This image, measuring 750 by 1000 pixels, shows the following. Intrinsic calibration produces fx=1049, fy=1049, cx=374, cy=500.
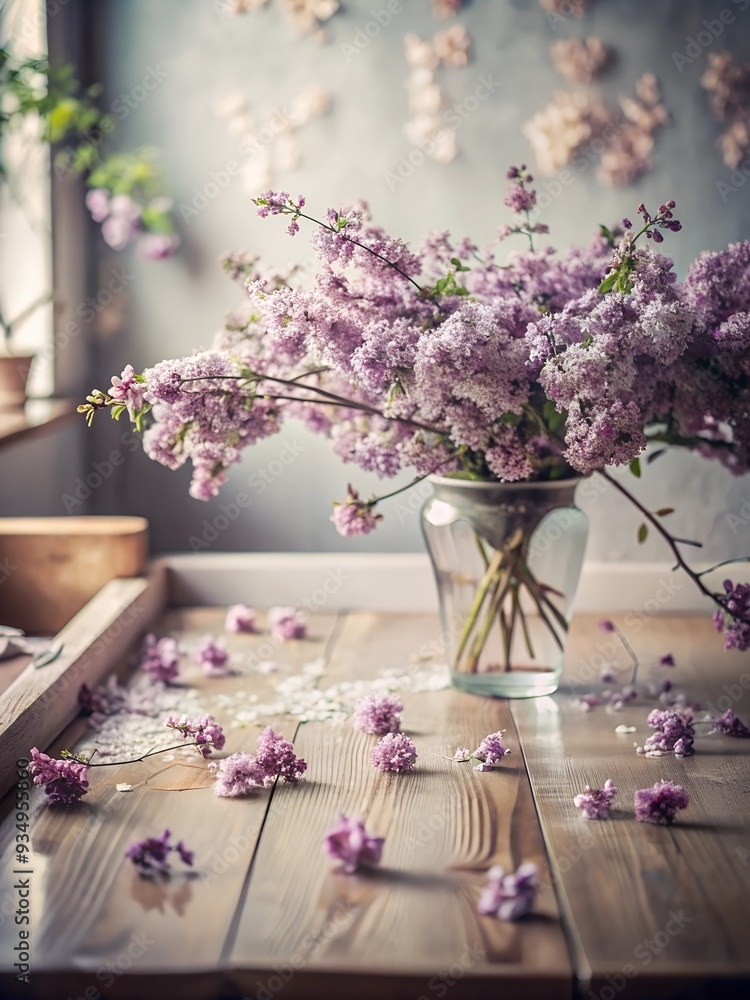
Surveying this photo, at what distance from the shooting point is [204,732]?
1215mm

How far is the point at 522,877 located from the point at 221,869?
0.89 feet

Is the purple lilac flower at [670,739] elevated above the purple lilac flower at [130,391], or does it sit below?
Answer: below

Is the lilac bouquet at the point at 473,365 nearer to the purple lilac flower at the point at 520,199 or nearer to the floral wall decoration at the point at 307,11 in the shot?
the purple lilac flower at the point at 520,199

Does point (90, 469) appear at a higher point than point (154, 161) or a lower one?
lower

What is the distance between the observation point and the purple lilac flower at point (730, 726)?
128cm

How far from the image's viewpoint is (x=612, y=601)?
1.82 metres

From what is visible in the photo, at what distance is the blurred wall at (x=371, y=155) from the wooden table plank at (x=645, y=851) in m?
0.92

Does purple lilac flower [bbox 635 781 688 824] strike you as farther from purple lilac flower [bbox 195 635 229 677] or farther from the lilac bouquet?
purple lilac flower [bbox 195 635 229 677]

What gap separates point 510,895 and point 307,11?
1856 mm

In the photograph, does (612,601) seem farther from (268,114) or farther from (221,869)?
(268,114)

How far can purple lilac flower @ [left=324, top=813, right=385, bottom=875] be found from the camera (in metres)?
0.95

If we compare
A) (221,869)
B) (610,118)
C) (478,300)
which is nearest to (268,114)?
(610,118)

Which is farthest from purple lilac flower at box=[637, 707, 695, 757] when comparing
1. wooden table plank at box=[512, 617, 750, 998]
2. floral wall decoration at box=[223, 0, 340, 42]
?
floral wall decoration at box=[223, 0, 340, 42]

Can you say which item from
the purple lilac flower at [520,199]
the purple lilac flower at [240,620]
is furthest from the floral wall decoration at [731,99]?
the purple lilac flower at [240,620]
